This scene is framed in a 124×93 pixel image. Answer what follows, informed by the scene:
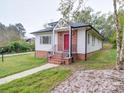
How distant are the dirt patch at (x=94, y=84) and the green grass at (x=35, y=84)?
0.55 metres

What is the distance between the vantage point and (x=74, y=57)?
564 inches

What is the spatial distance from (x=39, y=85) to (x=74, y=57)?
7044mm

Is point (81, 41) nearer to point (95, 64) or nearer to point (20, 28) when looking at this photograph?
point (95, 64)

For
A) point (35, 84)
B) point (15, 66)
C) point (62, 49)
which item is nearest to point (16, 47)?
point (62, 49)

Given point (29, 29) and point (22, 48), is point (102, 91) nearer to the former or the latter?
point (22, 48)

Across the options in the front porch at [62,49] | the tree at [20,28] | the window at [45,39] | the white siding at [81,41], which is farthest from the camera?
the tree at [20,28]

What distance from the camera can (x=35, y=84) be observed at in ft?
26.0

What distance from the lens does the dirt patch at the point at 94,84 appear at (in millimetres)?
6179

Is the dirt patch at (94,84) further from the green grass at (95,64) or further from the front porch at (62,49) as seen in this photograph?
the front porch at (62,49)

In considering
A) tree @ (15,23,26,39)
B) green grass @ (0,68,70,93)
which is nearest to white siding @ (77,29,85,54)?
green grass @ (0,68,70,93)


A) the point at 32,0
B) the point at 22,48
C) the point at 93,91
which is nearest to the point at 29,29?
the point at 22,48

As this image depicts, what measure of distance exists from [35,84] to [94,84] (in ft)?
9.74

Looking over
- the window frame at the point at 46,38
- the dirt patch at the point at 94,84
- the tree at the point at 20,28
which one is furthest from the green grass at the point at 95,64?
the tree at the point at 20,28

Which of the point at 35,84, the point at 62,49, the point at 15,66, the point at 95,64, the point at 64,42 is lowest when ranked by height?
the point at 35,84
